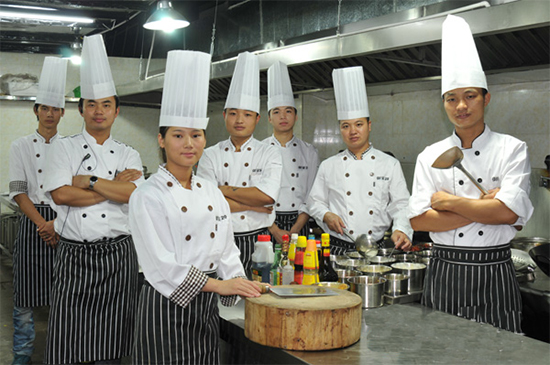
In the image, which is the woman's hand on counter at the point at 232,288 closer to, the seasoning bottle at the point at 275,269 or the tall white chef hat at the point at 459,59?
the seasoning bottle at the point at 275,269

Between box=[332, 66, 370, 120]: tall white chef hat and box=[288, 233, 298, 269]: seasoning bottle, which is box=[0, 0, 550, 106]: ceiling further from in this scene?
box=[288, 233, 298, 269]: seasoning bottle

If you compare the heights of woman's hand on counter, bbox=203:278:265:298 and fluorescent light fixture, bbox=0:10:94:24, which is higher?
fluorescent light fixture, bbox=0:10:94:24

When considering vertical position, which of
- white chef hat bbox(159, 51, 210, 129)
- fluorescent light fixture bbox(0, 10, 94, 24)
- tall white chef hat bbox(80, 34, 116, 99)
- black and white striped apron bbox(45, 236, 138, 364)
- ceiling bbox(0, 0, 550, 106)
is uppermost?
fluorescent light fixture bbox(0, 10, 94, 24)

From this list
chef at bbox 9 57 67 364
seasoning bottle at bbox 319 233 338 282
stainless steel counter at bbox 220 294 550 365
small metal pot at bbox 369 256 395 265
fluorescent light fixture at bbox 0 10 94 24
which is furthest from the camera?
fluorescent light fixture at bbox 0 10 94 24

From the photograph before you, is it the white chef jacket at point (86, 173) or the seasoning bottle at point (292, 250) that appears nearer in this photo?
the seasoning bottle at point (292, 250)

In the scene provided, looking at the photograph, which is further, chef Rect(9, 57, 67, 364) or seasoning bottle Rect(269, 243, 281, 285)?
chef Rect(9, 57, 67, 364)

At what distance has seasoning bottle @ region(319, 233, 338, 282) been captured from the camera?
2.49 m

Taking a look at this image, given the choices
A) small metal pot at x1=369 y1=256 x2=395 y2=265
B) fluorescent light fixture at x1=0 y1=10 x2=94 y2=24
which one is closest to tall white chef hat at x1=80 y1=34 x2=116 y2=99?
small metal pot at x1=369 y1=256 x2=395 y2=265

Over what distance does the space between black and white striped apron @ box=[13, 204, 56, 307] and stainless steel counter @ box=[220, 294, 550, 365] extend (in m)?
2.04

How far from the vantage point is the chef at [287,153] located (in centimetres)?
377

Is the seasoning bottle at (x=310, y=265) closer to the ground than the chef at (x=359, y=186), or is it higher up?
closer to the ground

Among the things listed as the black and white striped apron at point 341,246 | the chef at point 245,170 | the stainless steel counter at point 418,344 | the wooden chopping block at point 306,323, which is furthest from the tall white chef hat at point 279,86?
the wooden chopping block at point 306,323

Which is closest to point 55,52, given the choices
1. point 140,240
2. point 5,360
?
point 5,360

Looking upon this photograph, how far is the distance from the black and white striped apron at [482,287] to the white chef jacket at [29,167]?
8.71ft
